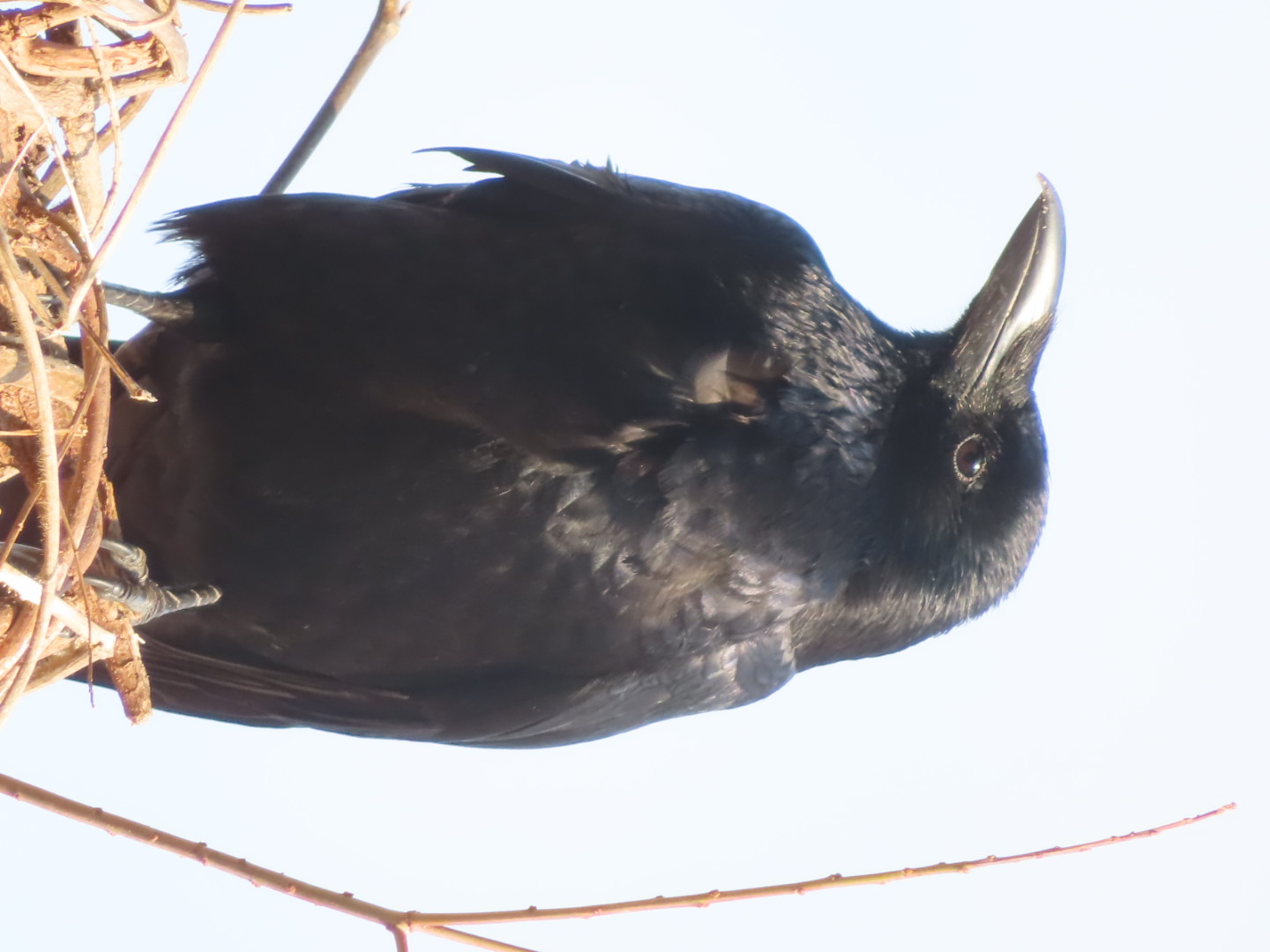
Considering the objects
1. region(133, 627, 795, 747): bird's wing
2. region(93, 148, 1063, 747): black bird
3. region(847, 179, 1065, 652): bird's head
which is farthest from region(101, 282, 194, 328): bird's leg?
region(847, 179, 1065, 652): bird's head

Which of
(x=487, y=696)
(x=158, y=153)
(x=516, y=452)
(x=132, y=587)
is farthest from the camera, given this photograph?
(x=487, y=696)

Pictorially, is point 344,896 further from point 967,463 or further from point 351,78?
point 967,463

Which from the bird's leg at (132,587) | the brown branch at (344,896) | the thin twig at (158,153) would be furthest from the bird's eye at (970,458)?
the thin twig at (158,153)

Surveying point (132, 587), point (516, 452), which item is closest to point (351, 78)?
point (516, 452)

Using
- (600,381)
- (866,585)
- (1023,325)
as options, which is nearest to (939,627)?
(866,585)

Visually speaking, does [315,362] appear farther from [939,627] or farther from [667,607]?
[939,627]

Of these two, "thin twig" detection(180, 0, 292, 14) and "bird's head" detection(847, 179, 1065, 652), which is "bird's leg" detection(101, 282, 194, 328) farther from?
"bird's head" detection(847, 179, 1065, 652)
